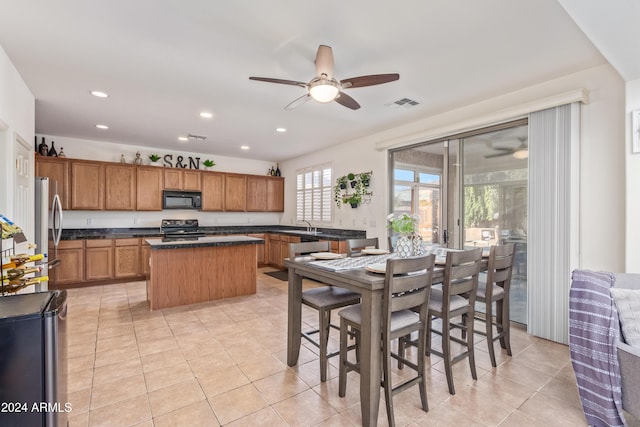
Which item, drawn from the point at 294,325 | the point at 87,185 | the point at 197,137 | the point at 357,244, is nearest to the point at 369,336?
the point at 294,325

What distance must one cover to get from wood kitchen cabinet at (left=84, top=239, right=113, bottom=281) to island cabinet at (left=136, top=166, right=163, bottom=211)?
0.91 meters

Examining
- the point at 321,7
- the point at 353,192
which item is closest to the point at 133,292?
the point at 353,192

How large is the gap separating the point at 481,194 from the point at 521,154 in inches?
23.9

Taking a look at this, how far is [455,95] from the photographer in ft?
11.4

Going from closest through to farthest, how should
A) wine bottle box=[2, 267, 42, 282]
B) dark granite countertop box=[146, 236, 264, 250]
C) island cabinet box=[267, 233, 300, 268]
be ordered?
wine bottle box=[2, 267, 42, 282]
dark granite countertop box=[146, 236, 264, 250]
island cabinet box=[267, 233, 300, 268]

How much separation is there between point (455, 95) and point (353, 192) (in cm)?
245

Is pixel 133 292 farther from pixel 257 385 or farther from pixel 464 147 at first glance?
pixel 464 147

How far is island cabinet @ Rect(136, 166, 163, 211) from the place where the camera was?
19.3 ft

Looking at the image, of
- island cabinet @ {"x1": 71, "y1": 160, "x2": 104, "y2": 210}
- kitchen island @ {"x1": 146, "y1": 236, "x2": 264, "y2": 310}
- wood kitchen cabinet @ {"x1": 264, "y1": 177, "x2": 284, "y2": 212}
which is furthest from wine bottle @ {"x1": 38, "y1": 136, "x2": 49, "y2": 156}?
wood kitchen cabinet @ {"x1": 264, "y1": 177, "x2": 284, "y2": 212}

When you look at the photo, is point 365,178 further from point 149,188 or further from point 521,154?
point 149,188

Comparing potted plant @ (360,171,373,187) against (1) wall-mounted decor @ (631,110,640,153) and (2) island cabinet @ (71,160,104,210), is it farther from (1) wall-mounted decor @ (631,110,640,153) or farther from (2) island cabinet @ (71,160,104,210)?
(2) island cabinet @ (71,160,104,210)

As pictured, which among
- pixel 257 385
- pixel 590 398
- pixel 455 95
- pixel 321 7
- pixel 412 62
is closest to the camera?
pixel 590 398

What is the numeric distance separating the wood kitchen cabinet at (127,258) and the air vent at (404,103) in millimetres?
4915

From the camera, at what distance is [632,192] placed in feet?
8.16
